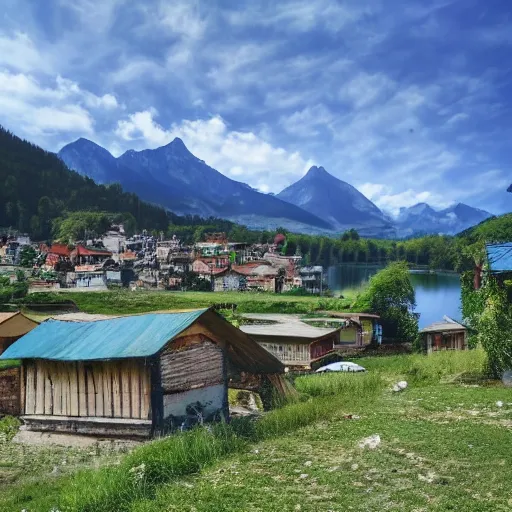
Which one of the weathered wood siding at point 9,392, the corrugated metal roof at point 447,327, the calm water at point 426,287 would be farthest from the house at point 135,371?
the calm water at point 426,287

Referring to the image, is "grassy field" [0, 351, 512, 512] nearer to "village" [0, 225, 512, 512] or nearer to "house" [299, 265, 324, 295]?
"village" [0, 225, 512, 512]

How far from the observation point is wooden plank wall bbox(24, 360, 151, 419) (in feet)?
31.3

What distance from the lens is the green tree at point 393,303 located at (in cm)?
3119

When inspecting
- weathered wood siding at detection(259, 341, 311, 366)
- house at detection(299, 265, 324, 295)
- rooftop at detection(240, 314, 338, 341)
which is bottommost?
weathered wood siding at detection(259, 341, 311, 366)

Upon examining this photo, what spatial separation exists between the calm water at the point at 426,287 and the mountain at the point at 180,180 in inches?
982

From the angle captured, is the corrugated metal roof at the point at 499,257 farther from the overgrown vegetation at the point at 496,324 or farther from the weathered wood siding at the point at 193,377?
the weathered wood siding at the point at 193,377

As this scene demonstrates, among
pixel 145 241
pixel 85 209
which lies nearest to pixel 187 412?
pixel 145 241

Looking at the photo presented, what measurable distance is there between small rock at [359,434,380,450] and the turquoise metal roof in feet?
12.1

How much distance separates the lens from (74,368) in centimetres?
1026

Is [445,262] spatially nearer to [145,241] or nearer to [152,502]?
[145,241]

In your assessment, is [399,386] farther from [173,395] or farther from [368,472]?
[368,472]

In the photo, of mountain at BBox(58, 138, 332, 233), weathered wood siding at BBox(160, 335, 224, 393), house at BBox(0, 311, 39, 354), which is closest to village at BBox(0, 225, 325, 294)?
house at BBox(0, 311, 39, 354)

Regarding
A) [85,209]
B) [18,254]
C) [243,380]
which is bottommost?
[243,380]

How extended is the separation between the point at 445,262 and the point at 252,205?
9023cm
